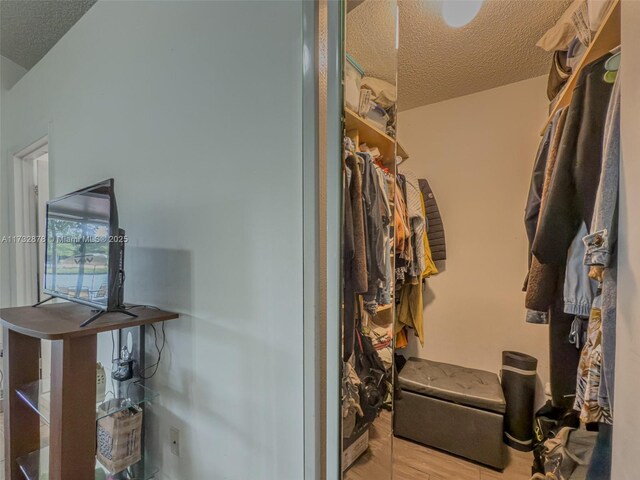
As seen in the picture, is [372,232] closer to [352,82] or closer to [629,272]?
[352,82]

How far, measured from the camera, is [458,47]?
1.53m

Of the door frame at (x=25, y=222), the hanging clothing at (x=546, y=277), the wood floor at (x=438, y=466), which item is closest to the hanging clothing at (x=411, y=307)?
the wood floor at (x=438, y=466)

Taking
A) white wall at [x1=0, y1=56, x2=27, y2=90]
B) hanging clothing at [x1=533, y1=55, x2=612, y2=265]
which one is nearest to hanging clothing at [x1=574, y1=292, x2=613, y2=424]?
hanging clothing at [x1=533, y1=55, x2=612, y2=265]

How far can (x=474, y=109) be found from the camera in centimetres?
189

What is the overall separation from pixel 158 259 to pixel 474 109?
6.77 feet

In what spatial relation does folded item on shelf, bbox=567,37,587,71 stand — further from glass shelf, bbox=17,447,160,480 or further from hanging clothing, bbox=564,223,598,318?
glass shelf, bbox=17,447,160,480

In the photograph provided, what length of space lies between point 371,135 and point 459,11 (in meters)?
0.95

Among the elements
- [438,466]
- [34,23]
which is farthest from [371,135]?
[34,23]

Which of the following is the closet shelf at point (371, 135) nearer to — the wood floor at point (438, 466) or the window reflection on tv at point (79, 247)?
the window reflection on tv at point (79, 247)

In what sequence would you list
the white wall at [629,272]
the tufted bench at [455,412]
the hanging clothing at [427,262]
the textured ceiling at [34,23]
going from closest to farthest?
the white wall at [629,272]
the tufted bench at [455,412]
the textured ceiling at [34,23]
the hanging clothing at [427,262]

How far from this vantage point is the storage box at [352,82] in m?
0.80

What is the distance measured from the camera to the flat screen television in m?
0.98

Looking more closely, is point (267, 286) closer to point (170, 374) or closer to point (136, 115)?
point (170, 374)

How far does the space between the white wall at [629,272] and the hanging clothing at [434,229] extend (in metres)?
1.32
